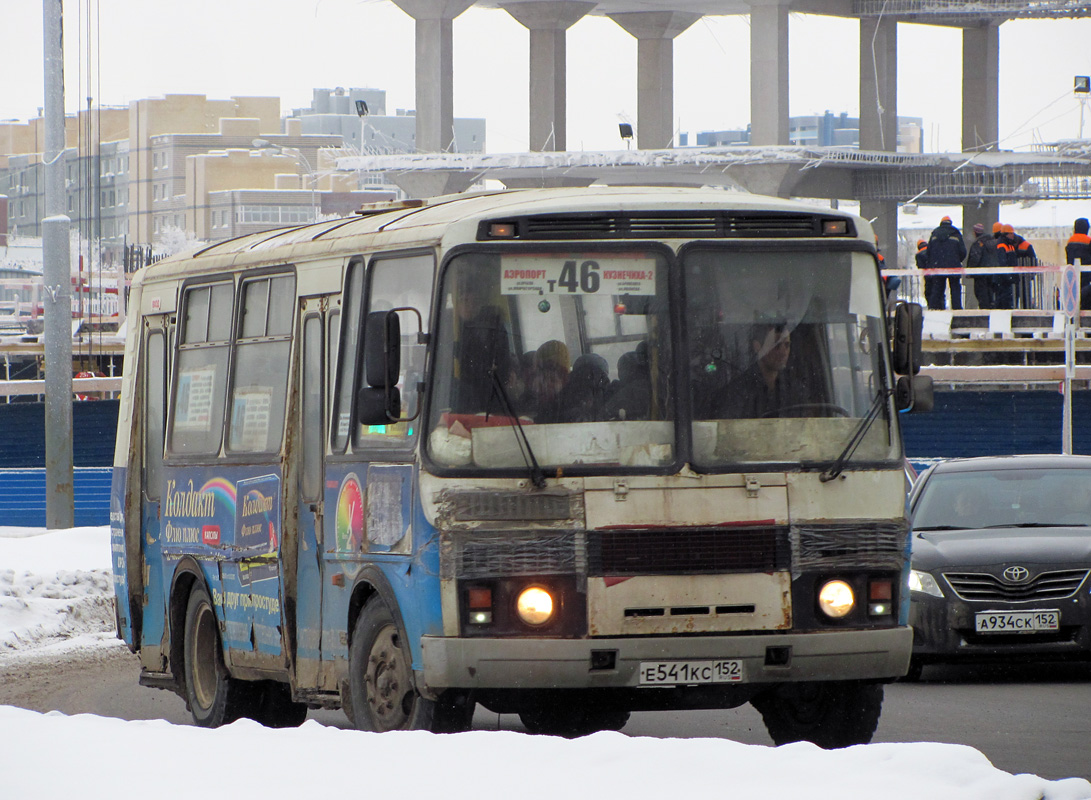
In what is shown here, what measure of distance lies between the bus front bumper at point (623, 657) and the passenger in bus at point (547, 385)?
920 mm

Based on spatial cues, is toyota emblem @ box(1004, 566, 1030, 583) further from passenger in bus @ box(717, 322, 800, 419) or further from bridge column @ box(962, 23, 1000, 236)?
bridge column @ box(962, 23, 1000, 236)

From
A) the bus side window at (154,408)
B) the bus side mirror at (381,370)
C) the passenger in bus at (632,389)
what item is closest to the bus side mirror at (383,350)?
the bus side mirror at (381,370)

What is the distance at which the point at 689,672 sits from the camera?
818 centimetres


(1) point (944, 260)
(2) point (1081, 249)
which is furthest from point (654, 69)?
(2) point (1081, 249)

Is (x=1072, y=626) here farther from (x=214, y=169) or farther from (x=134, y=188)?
(x=134, y=188)

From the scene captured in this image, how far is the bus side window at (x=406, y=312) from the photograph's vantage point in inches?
329

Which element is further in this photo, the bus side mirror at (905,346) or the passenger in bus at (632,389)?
the bus side mirror at (905,346)

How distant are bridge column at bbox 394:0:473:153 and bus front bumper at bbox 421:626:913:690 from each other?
155 feet

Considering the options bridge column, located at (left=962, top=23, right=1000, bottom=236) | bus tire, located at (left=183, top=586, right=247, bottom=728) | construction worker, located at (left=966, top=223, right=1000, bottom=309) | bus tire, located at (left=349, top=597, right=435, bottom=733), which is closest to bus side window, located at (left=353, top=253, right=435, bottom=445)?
bus tire, located at (left=349, top=597, right=435, bottom=733)

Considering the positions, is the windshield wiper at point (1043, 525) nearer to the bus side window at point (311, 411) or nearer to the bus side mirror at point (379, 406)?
the bus side window at point (311, 411)

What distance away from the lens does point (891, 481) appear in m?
8.52

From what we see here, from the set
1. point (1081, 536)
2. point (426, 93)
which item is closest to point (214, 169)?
point (426, 93)

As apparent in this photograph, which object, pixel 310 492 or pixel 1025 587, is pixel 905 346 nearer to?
pixel 310 492

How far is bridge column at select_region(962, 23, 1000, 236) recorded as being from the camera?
56.1 meters
